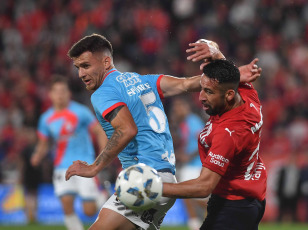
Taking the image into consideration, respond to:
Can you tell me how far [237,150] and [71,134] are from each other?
→ 5.25m

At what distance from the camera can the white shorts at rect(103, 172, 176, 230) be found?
4848mm

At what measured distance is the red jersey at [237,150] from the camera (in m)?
4.39

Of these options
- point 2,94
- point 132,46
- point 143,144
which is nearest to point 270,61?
point 132,46

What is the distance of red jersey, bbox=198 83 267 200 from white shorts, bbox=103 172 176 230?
1.44 ft

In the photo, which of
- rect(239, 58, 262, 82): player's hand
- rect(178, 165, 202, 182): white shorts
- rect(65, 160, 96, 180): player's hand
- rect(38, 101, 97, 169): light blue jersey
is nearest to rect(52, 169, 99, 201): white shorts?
rect(38, 101, 97, 169): light blue jersey

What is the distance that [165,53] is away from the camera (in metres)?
16.2

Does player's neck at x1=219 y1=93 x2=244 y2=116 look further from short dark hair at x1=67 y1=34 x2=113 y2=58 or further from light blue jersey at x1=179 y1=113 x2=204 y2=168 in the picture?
light blue jersey at x1=179 y1=113 x2=204 y2=168

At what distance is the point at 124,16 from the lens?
1716 cm

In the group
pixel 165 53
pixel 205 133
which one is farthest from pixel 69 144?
pixel 165 53

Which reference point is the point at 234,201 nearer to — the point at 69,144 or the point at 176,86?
A: the point at 176,86

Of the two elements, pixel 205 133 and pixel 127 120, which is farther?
pixel 205 133

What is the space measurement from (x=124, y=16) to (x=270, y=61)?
4.83 meters

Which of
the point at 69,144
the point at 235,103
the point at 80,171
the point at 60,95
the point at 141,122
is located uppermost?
the point at 60,95

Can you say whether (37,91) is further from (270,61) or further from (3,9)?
(270,61)
